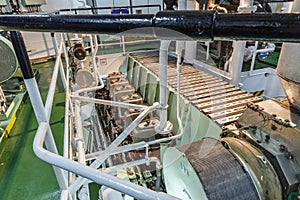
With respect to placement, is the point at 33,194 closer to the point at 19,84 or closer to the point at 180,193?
the point at 180,193

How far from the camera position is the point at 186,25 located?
0.35 m

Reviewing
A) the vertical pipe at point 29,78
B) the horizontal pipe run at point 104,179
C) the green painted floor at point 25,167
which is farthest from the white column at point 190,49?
the horizontal pipe run at point 104,179

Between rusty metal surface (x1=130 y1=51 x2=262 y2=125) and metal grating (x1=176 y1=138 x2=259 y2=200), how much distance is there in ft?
3.95

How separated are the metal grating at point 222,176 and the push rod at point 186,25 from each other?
1.73 ft

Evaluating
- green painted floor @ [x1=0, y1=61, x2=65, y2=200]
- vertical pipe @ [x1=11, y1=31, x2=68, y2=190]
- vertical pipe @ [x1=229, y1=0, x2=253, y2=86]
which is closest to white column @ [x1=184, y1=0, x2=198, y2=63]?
vertical pipe @ [x1=229, y1=0, x2=253, y2=86]

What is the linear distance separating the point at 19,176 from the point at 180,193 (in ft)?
5.17

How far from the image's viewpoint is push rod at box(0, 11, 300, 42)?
0.31m

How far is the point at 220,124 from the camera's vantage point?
190 cm

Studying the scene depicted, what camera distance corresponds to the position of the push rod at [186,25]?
31 cm

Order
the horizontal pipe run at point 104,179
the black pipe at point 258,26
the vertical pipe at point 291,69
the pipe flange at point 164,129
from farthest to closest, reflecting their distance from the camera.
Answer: the pipe flange at point 164,129, the vertical pipe at point 291,69, the horizontal pipe run at point 104,179, the black pipe at point 258,26

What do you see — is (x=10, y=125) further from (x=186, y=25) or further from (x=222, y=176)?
(x=186, y=25)

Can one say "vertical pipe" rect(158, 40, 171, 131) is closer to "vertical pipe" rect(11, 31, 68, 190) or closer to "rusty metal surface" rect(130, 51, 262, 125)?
"rusty metal surface" rect(130, 51, 262, 125)

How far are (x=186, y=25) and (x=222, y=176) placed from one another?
1.91 ft

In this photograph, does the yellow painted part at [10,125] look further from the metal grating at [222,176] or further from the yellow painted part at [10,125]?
the metal grating at [222,176]
